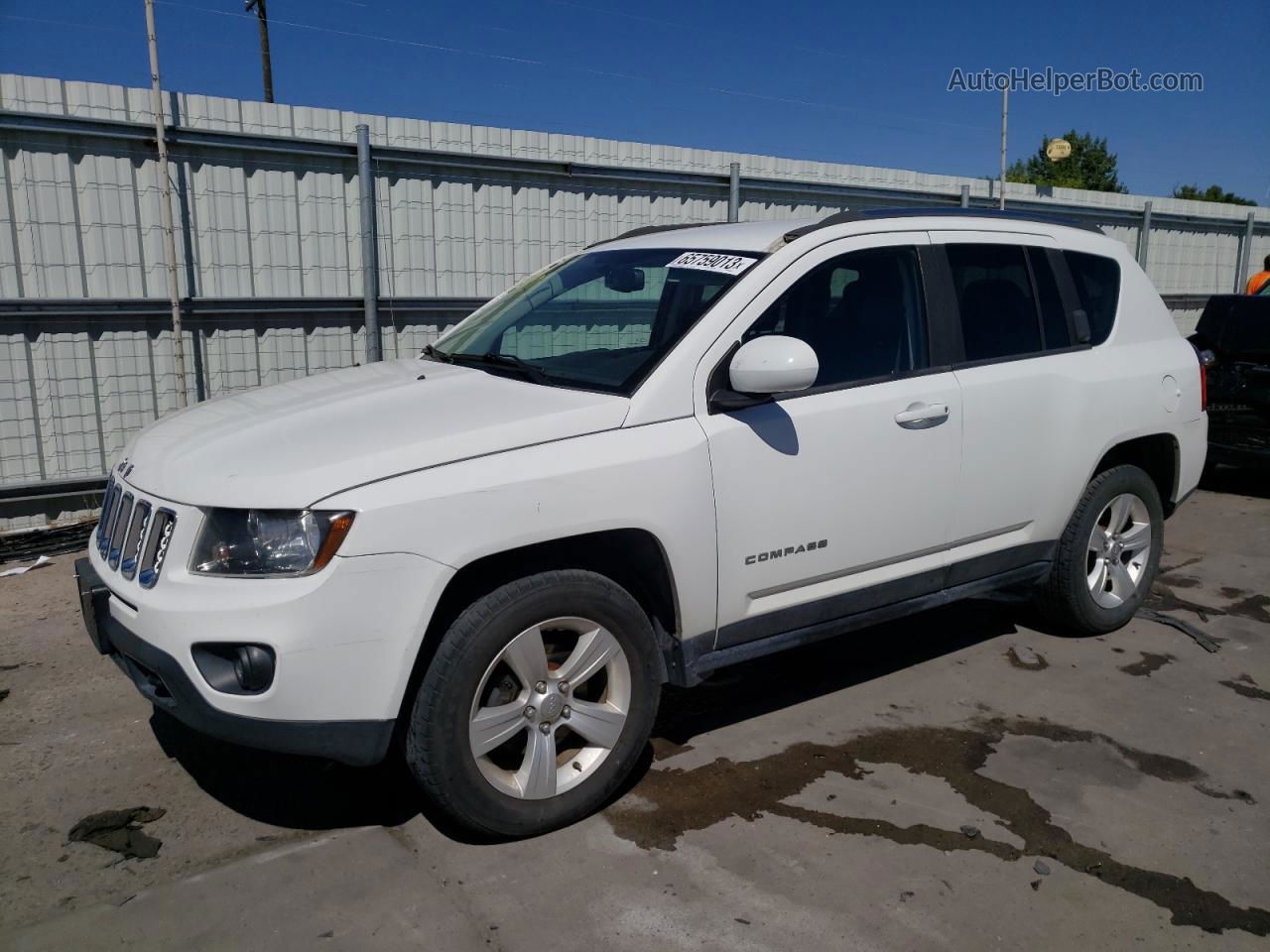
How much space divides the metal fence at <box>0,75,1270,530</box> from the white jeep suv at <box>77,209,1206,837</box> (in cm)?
347

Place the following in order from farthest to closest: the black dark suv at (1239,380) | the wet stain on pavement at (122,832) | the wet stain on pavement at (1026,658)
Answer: the black dark suv at (1239,380) < the wet stain on pavement at (1026,658) < the wet stain on pavement at (122,832)

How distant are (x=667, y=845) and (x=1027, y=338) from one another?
8.74 feet

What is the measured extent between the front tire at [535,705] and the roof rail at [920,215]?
1579 millimetres

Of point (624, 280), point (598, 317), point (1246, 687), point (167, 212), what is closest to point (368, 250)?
point (167, 212)

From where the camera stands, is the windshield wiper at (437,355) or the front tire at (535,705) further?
the windshield wiper at (437,355)

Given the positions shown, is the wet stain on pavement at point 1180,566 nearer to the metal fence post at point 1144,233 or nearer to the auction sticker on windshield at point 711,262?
the auction sticker on windshield at point 711,262

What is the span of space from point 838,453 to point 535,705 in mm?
1379

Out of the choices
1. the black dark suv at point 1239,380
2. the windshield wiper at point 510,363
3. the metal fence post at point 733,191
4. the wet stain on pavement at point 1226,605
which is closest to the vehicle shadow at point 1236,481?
the black dark suv at point 1239,380

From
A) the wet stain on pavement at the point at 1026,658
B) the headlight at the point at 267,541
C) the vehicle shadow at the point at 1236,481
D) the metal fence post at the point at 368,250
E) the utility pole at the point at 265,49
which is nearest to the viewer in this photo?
the headlight at the point at 267,541

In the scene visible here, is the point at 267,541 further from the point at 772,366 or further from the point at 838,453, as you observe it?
the point at 838,453

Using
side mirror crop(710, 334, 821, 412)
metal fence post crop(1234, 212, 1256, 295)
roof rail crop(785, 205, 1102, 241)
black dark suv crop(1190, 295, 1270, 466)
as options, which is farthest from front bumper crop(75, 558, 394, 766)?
metal fence post crop(1234, 212, 1256, 295)

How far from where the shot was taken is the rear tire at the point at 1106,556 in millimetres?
4727

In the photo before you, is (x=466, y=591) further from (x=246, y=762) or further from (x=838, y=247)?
(x=838, y=247)

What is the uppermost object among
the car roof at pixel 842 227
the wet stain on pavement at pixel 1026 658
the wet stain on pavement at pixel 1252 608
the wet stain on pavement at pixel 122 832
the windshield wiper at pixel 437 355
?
the car roof at pixel 842 227
